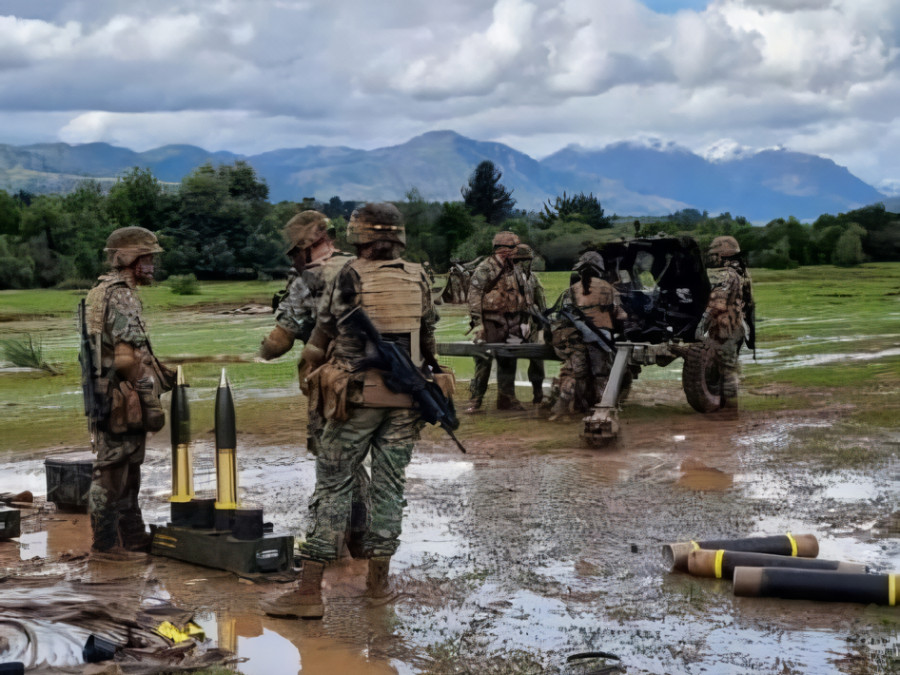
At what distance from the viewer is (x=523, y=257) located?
14.2 m

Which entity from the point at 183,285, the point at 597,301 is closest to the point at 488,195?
the point at 183,285

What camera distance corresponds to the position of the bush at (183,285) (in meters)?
30.4

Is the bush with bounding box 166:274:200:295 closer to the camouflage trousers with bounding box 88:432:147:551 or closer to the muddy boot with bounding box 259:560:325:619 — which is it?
the camouflage trousers with bounding box 88:432:147:551

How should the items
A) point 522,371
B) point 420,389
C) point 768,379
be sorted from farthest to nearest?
point 522,371
point 768,379
point 420,389

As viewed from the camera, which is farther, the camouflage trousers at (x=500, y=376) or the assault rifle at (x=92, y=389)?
the camouflage trousers at (x=500, y=376)

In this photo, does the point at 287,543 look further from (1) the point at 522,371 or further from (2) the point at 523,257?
(1) the point at 522,371

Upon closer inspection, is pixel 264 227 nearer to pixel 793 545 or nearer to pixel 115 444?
pixel 115 444

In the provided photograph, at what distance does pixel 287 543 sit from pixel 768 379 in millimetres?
10818

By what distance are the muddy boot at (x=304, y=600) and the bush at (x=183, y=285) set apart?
78.6 ft

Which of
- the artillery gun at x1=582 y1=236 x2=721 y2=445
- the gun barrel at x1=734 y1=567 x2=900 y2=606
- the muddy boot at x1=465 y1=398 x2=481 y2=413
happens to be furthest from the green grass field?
the gun barrel at x1=734 y1=567 x2=900 y2=606

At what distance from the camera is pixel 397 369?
6.57 meters

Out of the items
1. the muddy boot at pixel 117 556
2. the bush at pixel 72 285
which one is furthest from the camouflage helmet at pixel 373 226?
the bush at pixel 72 285

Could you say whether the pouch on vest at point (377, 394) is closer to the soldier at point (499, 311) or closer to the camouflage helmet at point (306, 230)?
the camouflage helmet at point (306, 230)

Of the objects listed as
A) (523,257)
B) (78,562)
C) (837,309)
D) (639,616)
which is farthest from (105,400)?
(837,309)
